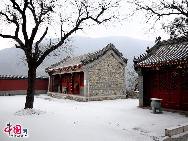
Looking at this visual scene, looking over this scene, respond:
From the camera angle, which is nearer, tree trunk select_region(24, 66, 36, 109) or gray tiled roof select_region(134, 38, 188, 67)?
gray tiled roof select_region(134, 38, 188, 67)

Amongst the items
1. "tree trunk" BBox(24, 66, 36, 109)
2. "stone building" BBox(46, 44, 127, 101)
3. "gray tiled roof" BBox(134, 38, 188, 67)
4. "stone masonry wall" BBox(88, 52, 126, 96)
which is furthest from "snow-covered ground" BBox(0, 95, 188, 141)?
"stone masonry wall" BBox(88, 52, 126, 96)

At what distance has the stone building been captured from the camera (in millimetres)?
21891

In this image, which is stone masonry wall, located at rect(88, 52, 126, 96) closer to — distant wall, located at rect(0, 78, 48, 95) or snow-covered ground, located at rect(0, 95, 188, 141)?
snow-covered ground, located at rect(0, 95, 188, 141)

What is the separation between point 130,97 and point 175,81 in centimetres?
1029

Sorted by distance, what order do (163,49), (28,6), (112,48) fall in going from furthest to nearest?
1. (112,48)
2. (163,49)
3. (28,6)

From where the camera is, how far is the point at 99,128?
10.3m

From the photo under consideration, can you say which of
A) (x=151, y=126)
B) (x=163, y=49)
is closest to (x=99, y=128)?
(x=151, y=126)

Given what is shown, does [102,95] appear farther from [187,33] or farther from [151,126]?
[187,33]

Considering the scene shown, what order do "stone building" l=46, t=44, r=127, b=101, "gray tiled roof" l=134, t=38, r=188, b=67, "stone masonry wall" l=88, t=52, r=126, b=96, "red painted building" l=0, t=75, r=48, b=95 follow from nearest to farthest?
1. "gray tiled roof" l=134, t=38, r=188, b=67
2. "stone building" l=46, t=44, r=127, b=101
3. "stone masonry wall" l=88, t=52, r=126, b=96
4. "red painted building" l=0, t=75, r=48, b=95

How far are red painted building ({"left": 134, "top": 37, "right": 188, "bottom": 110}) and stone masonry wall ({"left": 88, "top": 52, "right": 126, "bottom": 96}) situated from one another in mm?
6109

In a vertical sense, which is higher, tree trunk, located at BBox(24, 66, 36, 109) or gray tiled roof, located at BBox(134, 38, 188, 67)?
gray tiled roof, located at BBox(134, 38, 188, 67)

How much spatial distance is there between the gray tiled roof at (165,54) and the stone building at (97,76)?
6147 mm

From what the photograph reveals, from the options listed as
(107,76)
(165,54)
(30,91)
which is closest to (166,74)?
(165,54)

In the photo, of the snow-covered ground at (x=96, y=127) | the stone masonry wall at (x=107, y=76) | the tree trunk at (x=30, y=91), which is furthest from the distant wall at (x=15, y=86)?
the snow-covered ground at (x=96, y=127)
